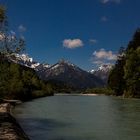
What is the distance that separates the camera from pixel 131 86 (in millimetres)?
153375

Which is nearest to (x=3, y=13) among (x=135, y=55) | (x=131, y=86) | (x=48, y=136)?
(x=48, y=136)

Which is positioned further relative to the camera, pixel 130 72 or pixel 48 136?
pixel 130 72

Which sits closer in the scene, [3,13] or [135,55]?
[3,13]

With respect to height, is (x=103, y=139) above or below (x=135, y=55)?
below

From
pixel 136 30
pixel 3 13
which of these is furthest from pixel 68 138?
pixel 136 30

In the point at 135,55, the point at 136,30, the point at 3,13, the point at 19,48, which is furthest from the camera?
the point at 136,30

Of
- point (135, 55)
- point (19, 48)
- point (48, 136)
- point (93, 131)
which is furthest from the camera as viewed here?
point (135, 55)

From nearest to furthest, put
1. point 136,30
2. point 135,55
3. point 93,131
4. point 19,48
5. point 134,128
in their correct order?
Answer: point 93,131
point 134,128
point 19,48
point 135,55
point 136,30

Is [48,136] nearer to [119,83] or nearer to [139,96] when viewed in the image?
[139,96]

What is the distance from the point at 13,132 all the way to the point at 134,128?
15.0m

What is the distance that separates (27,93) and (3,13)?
106255mm

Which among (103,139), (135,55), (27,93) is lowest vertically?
(103,139)

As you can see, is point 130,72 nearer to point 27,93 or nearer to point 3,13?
point 27,93

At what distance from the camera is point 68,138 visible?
1404 inches
